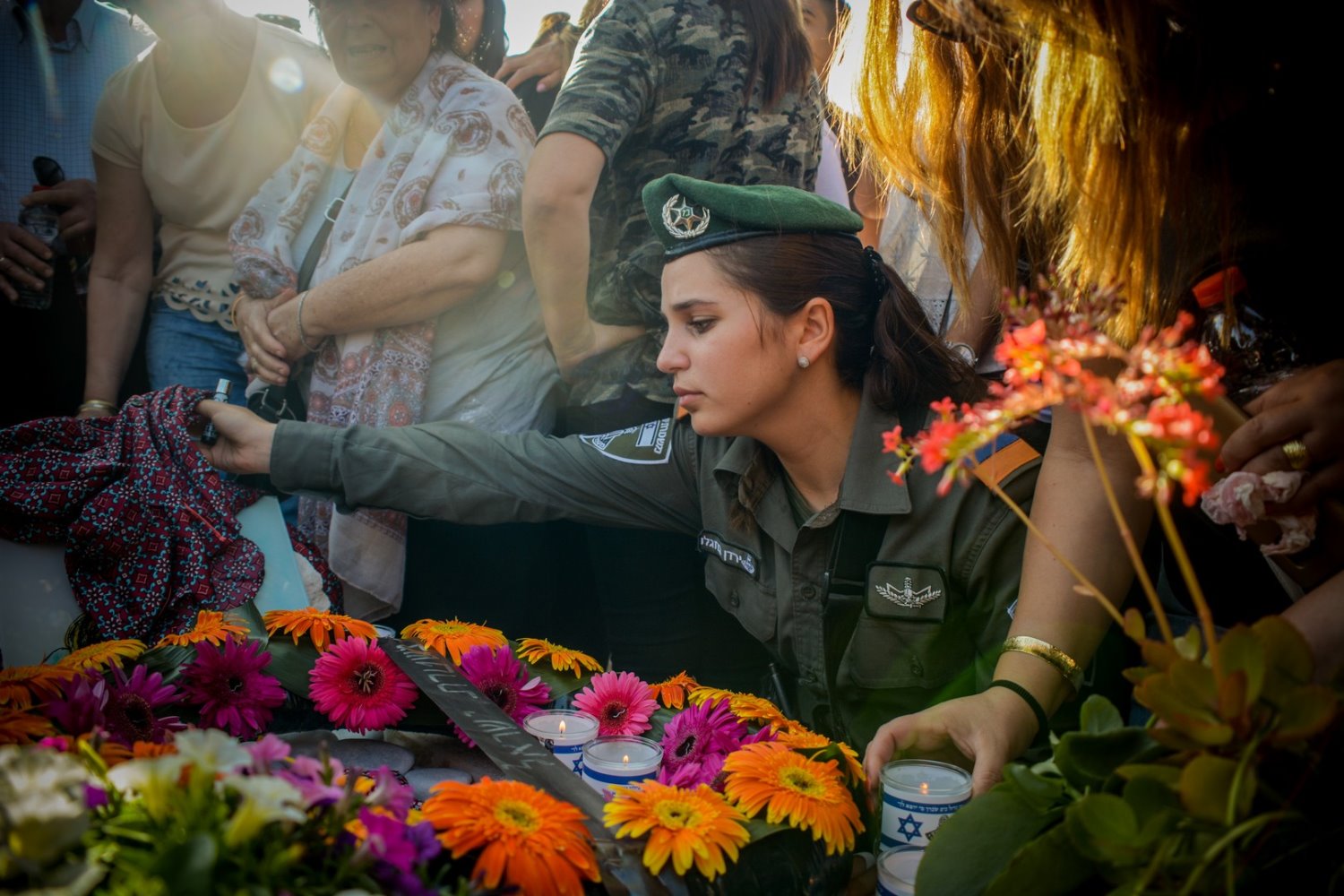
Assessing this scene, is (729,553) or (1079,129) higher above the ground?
(1079,129)

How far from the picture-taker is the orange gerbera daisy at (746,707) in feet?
4.11

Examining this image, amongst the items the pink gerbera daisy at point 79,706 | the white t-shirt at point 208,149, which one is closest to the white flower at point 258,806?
the pink gerbera daisy at point 79,706

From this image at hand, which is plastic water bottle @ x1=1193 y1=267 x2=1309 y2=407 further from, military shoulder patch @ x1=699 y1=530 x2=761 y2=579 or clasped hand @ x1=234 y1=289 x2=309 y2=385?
clasped hand @ x1=234 y1=289 x2=309 y2=385

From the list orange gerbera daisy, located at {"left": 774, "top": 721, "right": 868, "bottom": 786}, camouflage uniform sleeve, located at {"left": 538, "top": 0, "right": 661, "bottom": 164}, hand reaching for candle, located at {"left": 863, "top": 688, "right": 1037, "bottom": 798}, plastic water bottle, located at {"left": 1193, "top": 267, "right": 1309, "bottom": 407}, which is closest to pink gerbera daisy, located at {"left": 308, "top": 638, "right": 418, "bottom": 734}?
orange gerbera daisy, located at {"left": 774, "top": 721, "right": 868, "bottom": 786}

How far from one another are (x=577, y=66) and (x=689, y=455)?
829 mm

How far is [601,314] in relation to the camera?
229cm

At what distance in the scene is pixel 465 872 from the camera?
81 cm

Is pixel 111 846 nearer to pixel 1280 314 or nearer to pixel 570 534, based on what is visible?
pixel 1280 314

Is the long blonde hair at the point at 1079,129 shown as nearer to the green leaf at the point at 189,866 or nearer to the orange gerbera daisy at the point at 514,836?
the orange gerbera daisy at the point at 514,836

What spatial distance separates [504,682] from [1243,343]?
1001 mm

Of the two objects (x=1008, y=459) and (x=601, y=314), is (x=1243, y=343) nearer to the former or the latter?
(x=1008, y=459)

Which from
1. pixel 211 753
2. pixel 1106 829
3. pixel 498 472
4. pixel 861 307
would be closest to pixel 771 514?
pixel 861 307

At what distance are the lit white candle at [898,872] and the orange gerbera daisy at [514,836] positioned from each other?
297 millimetres

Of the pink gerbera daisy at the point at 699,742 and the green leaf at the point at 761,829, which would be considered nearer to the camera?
the green leaf at the point at 761,829
